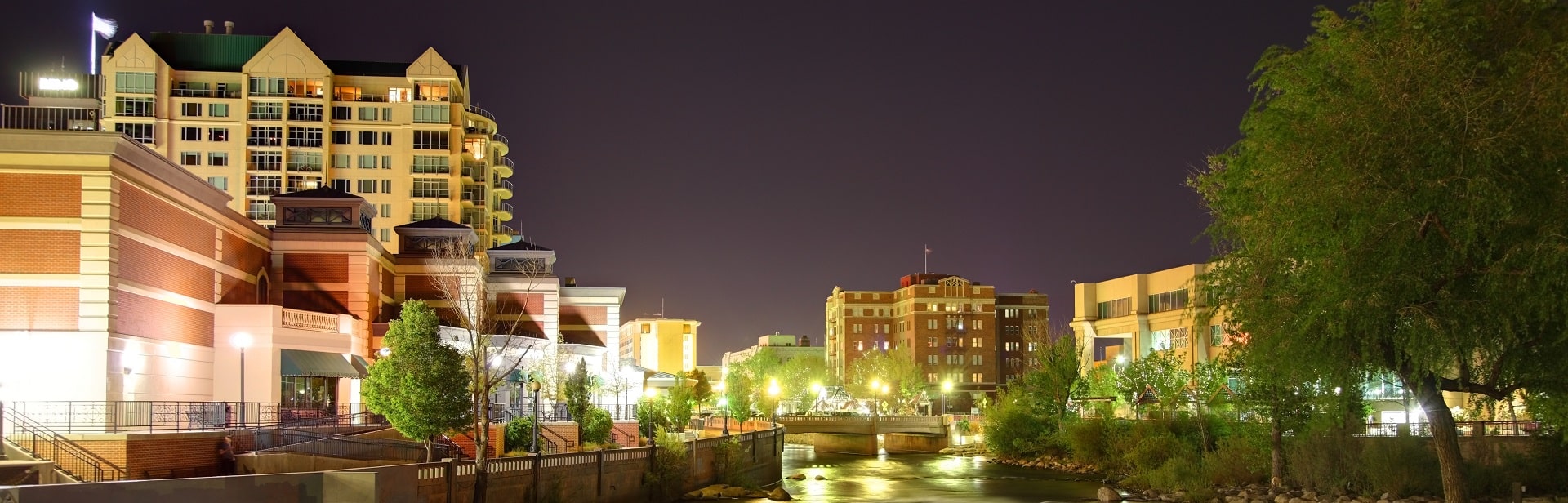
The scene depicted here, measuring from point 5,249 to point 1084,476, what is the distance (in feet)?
147

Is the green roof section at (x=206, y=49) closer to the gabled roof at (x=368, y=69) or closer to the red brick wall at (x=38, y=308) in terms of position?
the gabled roof at (x=368, y=69)

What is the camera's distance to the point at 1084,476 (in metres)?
59.2

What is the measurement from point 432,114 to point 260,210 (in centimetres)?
1355

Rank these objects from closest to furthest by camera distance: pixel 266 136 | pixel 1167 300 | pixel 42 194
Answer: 1. pixel 42 194
2. pixel 1167 300
3. pixel 266 136

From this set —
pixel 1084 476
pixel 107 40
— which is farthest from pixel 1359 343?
pixel 107 40

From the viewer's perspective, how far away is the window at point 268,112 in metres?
86.8

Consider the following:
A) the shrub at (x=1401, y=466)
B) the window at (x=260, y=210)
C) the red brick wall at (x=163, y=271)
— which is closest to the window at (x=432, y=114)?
the window at (x=260, y=210)

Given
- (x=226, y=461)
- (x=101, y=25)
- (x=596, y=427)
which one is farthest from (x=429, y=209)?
(x=226, y=461)

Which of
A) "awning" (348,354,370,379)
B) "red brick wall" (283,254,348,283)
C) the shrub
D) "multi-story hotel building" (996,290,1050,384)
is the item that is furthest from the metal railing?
"multi-story hotel building" (996,290,1050,384)

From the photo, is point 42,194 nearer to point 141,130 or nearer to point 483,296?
point 483,296

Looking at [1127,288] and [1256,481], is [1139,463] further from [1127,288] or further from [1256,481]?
[1127,288]

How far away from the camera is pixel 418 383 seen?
31453 millimetres

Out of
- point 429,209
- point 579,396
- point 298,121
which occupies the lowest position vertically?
point 579,396

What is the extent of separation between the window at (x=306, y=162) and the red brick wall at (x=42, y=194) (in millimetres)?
57113
